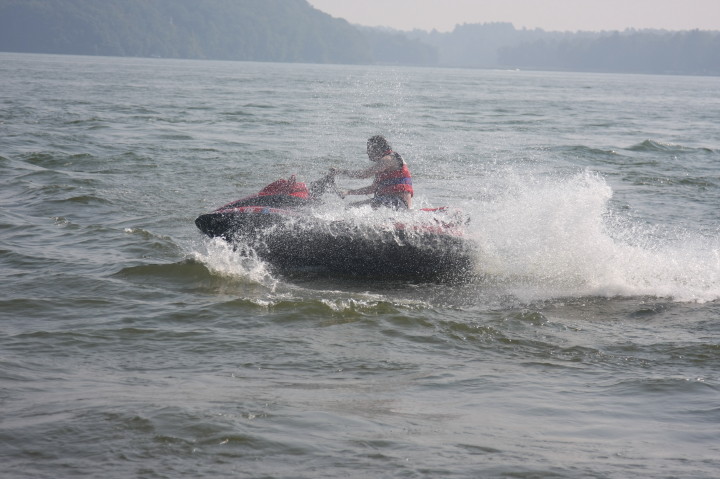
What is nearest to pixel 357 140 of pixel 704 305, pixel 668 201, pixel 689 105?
pixel 668 201

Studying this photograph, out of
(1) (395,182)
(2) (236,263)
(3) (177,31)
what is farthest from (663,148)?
(3) (177,31)

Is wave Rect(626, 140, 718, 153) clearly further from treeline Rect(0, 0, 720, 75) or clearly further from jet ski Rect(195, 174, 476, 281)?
treeline Rect(0, 0, 720, 75)

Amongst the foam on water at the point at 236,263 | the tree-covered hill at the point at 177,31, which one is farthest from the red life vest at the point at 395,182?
the tree-covered hill at the point at 177,31

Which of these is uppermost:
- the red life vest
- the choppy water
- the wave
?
the wave

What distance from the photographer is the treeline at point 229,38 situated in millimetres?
142250

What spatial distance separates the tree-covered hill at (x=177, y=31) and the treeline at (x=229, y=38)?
0.18m

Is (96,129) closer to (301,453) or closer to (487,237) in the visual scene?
(487,237)

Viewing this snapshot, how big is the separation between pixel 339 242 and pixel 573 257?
2.69 metres

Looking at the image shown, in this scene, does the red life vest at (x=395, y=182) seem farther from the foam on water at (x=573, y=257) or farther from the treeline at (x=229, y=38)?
the treeline at (x=229, y=38)

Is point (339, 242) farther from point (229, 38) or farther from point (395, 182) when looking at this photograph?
point (229, 38)

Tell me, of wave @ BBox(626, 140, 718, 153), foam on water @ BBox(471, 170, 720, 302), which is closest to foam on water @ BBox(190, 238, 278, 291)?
foam on water @ BBox(471, 170, 720, 302)

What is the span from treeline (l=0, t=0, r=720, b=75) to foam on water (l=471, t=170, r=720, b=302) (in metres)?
144

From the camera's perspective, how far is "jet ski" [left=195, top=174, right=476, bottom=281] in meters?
8.87

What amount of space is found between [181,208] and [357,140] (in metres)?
10.5
